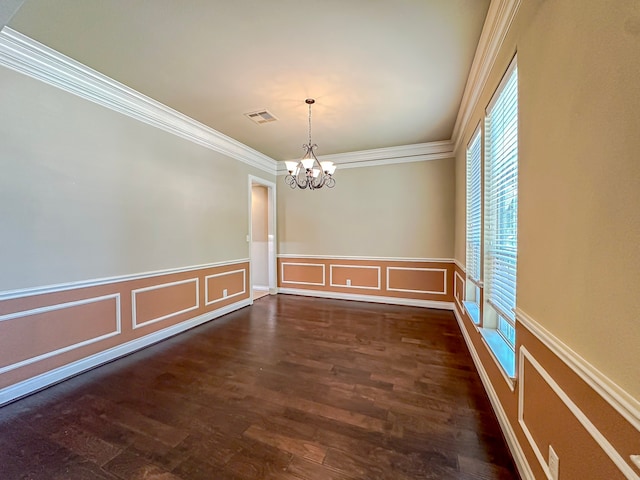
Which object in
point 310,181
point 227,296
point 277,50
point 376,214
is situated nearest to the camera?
point 277,50

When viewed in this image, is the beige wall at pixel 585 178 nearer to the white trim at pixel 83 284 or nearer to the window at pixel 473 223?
the window at pixel 473 223

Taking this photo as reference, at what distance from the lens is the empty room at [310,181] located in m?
0.93

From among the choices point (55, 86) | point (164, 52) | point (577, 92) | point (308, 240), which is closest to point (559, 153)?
point (577, 92)

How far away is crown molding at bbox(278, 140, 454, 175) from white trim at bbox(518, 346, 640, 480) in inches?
151

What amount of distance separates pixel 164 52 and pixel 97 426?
2919mm

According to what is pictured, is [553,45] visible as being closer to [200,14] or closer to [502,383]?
[502,383]

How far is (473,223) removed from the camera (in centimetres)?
307

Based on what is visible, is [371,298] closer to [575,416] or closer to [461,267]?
[461,267]

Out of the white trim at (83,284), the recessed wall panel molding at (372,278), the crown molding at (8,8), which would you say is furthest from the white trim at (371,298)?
the crown molding at (8,8)

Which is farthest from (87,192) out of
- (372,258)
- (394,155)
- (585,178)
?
(394,155)

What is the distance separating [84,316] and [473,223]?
418cm

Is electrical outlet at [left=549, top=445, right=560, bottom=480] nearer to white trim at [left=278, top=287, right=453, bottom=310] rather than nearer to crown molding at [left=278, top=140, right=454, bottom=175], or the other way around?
white trim at [left=278, top=287, right=453, bottom=310]

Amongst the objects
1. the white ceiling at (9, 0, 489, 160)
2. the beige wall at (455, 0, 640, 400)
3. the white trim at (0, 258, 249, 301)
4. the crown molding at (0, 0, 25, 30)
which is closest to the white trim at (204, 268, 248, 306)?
the white trim at (0, 258, 249, 301)

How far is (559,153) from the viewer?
110 centimetres
